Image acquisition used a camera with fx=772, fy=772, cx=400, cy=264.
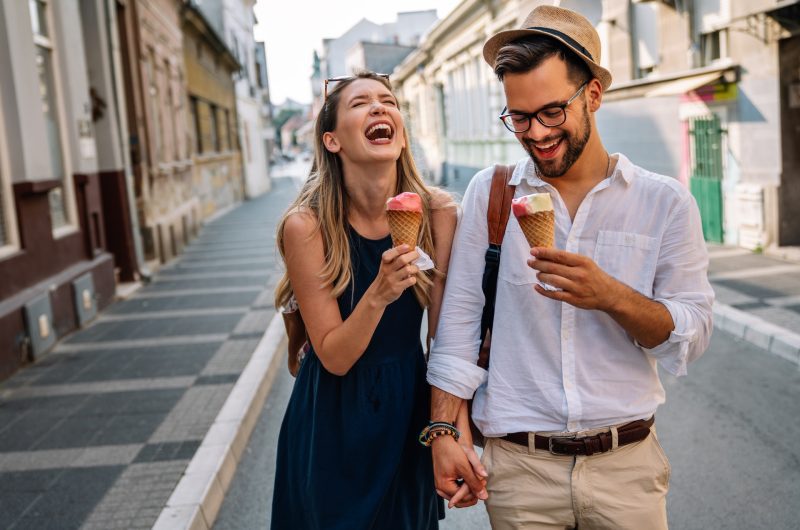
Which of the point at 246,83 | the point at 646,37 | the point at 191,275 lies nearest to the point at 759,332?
the point at 191,275

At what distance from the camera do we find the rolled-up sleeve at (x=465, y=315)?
2256mm

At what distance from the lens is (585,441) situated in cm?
215

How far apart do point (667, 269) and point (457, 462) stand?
0.79m

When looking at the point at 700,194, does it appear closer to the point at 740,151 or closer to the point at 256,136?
the point at 740,151

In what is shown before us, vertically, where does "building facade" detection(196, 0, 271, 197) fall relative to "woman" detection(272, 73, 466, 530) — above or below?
above

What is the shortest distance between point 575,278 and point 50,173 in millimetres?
8248

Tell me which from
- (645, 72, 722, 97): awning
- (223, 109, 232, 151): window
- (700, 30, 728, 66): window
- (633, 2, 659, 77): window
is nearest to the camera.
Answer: (645, 72, 722, 97): awning

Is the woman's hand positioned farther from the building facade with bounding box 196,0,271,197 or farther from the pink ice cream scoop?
the building facade with bounding box 196,0,271,197

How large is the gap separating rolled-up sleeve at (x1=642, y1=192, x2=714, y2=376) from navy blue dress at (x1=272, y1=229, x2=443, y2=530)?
Answer: 0.83 m

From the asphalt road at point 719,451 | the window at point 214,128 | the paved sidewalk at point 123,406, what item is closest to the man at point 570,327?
the asphalt road at point 719,451

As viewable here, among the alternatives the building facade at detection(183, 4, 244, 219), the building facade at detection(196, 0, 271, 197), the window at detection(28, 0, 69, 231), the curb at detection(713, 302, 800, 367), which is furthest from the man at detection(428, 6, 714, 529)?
the building facade at detection(196, 0, 271, 197)

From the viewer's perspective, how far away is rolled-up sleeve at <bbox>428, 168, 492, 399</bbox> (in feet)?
7.40

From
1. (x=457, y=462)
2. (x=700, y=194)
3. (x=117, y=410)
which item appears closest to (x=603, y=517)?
(x=457, y=462)

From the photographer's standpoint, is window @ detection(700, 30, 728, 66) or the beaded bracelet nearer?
the beaded bracelet
